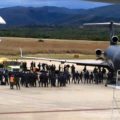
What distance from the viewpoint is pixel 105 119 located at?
64.1ft

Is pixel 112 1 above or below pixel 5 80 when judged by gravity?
above

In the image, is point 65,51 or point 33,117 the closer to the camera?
point 33,117

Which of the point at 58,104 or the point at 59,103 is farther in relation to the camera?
the point at 59,103

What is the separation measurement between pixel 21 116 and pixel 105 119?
3.86 metres

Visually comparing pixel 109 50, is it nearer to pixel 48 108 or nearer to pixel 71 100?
pixel 71 100

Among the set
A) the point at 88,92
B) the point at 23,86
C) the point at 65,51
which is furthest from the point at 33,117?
the point at 65,51

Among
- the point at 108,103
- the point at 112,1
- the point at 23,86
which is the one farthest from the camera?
the point at 23,86

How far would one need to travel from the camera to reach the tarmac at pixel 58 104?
20.5 meters

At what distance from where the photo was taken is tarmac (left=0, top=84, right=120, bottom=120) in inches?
806

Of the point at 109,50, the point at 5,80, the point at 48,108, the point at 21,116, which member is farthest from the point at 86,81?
the point at 21,116

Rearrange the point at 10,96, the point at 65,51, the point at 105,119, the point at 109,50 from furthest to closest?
the point at 65,51 < the point at 109,50 < the point at 10,96 < the point at 105,119

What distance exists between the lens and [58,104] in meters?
25.4

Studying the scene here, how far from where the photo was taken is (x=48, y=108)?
919 inches

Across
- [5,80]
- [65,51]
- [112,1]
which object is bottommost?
[65,51]
